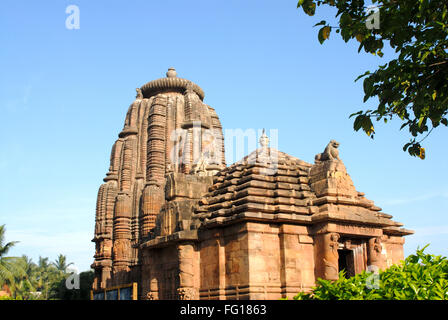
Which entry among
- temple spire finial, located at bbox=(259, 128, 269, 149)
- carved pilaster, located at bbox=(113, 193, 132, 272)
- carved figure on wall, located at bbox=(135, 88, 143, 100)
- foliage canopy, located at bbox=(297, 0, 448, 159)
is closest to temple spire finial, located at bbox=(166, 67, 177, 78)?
carved figure on wall, located at bbox=(135, 88, 143, 100)

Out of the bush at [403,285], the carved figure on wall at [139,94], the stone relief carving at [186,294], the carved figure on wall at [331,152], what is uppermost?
the carved figure on wall at [139,94]

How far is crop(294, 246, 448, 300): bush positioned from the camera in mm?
6781

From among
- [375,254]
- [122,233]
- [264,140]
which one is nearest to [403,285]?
[375,254]

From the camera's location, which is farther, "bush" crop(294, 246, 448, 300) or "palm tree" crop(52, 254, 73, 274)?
"palm tree" crop(52, 254, 73, 274)

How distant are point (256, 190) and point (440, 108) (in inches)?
281

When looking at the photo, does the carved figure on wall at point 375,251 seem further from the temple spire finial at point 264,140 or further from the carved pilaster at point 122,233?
the carved pilaster at point 122,233

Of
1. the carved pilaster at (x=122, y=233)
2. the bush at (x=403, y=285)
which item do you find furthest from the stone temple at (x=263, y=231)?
the carved pilaster at (x=122, y=233)

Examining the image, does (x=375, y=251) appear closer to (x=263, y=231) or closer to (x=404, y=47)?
(x=263, y=231)

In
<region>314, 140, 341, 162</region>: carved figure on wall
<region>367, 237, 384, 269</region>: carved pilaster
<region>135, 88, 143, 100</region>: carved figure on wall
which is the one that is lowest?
<region>367, 237, 384, 269</region>: carved pilaster

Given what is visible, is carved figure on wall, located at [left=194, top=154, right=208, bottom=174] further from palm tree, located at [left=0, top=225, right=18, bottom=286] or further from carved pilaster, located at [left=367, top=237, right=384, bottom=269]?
palm tree, located at [left=0, top=225, right=18, bottom=286]

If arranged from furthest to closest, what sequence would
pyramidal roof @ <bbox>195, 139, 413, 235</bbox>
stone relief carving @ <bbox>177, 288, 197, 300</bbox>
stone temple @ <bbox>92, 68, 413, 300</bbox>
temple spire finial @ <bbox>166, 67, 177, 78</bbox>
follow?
temple spire finial @ <bbox>166, 67, 177, 78</bbox>, stone relief carving @ <bbox>177, 288, 197, 300</bbox>, pyramidal roof @ <bbox>195, 139, 413, 235</bbox>, stone temple @ <bbox>92, 68, 413, 300</bbox>

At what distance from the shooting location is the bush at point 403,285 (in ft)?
22.2

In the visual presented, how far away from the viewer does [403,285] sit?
7129 mm
